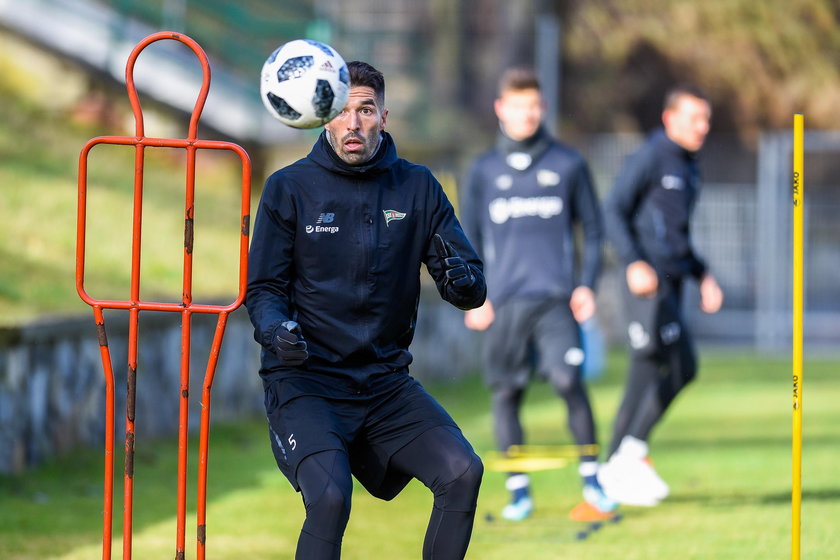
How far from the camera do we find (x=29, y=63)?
1786cm

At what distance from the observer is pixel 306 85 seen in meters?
4.92

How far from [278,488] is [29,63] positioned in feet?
32.6

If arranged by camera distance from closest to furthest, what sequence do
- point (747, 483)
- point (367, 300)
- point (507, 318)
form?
point (367, 300)
point (507, 318)
point (747, 483)

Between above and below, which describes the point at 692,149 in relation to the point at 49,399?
above

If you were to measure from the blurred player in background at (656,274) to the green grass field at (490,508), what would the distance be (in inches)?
14.9

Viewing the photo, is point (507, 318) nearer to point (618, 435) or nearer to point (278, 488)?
point (618, 435)

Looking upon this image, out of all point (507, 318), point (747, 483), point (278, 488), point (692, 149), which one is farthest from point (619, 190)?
point (278, 488)

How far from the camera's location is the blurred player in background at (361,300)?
5.10m

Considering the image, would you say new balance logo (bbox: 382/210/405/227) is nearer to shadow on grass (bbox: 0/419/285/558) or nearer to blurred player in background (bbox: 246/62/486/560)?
blurred player in background (bbox: 246/62/486/560)

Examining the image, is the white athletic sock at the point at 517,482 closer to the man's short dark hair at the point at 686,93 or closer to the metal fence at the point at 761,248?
the man's short dark hair at the point at 686,93

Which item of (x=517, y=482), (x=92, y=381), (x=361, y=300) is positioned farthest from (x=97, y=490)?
(x=361, y=300)

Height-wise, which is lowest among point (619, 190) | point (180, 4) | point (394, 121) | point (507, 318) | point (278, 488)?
point (278, 488)

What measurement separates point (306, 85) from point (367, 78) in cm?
37

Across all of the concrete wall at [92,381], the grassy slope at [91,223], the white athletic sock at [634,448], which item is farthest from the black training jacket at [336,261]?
the grassy slope at [91,223]
